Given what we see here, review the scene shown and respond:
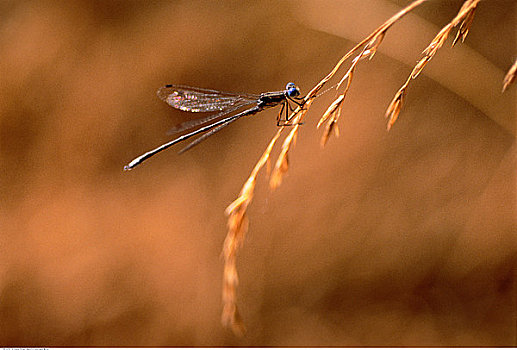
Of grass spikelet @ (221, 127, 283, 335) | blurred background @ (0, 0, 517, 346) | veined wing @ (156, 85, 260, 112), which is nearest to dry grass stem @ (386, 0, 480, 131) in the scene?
grass spikelet @ (221, 127, 283, 335)

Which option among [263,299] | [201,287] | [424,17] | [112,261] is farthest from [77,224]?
[424,17]

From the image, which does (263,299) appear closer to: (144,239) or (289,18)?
(144,239)

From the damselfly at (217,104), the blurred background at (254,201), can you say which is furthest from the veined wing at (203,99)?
the blurred background at (254,201)

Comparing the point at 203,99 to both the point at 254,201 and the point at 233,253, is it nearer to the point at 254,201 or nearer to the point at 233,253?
the point at 254,201

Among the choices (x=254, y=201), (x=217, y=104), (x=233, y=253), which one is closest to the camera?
(x=233, y=253)

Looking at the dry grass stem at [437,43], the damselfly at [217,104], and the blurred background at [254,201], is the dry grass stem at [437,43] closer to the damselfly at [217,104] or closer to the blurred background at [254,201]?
the damselfly at [217,104]

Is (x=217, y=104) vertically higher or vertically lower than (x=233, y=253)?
higher

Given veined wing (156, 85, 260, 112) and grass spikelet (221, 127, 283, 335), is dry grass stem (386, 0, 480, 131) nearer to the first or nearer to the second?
grass spikelet (221, 127, 283, 335)

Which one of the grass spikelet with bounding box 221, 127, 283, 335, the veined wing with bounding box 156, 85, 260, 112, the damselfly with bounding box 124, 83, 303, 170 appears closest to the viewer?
the grass spikelet with bounding box 221, 127, 283, 335

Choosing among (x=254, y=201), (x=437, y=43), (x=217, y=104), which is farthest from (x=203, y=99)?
(x=437, y=43)
